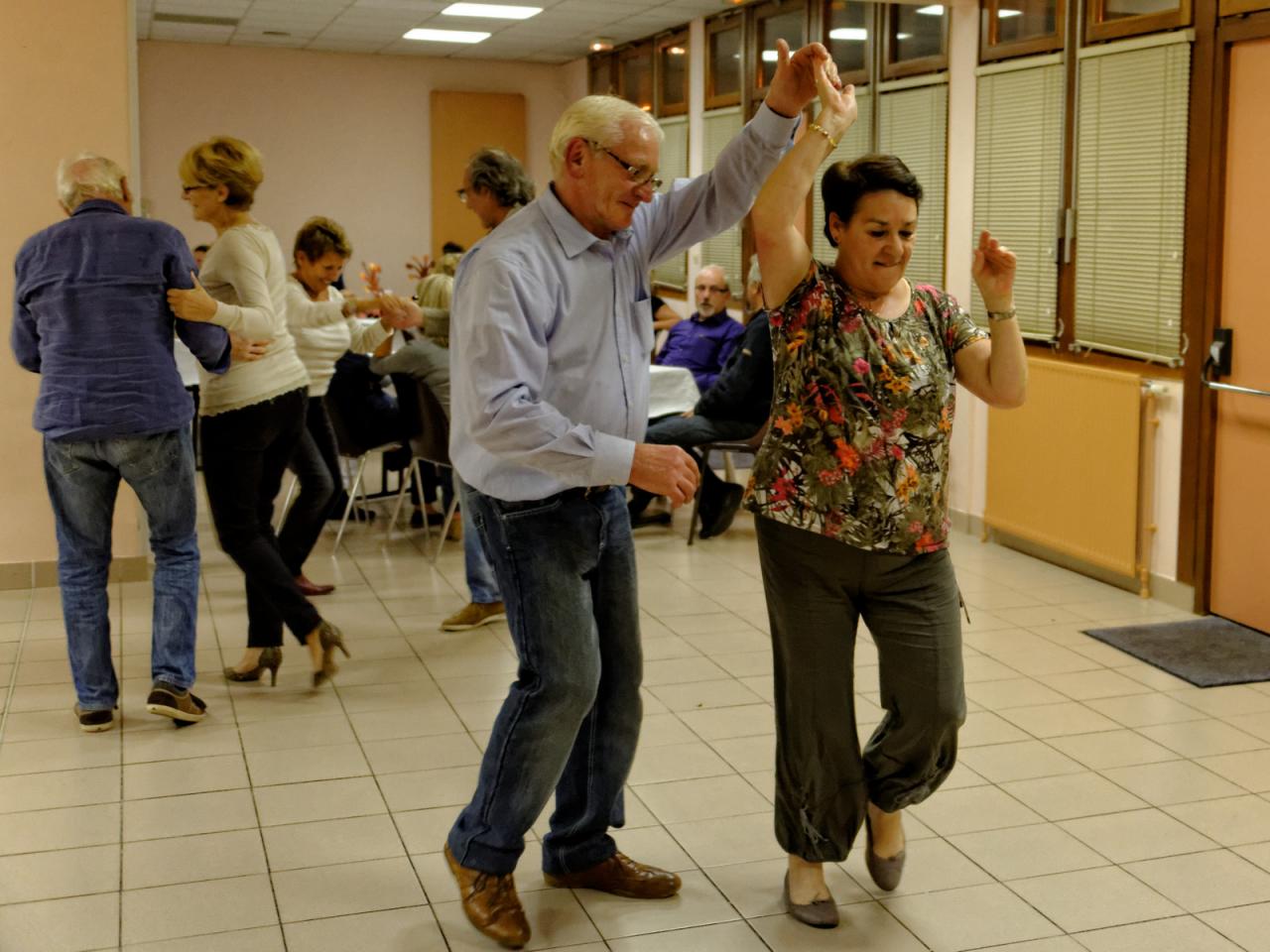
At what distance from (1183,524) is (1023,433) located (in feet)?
3.32

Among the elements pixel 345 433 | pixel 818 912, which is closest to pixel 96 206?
pixel 818 912

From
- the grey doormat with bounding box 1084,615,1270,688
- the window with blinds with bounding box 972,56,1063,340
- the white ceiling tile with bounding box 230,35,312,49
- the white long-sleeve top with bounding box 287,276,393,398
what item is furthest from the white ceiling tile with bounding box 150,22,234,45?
the grey doormat with bounding box 1084,615,1270,688

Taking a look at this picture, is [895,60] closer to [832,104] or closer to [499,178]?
[499,178]

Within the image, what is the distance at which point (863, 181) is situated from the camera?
8.63 ft

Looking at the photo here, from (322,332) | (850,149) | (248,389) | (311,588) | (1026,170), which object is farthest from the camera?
(850,149)

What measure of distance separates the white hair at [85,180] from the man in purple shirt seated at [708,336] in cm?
395

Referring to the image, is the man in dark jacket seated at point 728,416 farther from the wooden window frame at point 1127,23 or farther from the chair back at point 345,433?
the wooden window frame at point 1127,23

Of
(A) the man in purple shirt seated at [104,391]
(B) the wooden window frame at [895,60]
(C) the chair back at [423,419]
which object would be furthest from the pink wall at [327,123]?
(A) the man in purple shirt seated at [104,391]

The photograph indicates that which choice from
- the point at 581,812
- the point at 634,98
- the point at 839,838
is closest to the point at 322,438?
the point at 581,812

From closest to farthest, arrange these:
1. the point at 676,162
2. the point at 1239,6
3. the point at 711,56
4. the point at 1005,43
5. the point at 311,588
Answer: the point at 1239,6
the point at 311,588
the point at 1005,43
the point at 711,56
the point at 676,162

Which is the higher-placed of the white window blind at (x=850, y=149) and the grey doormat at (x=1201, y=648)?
the white window blind at (x=850, y=149)

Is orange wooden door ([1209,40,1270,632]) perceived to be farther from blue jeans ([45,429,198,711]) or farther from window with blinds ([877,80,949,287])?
blue jeans ([45,429,198,711])

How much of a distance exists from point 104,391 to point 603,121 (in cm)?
185

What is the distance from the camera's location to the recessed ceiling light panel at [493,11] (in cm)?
962
